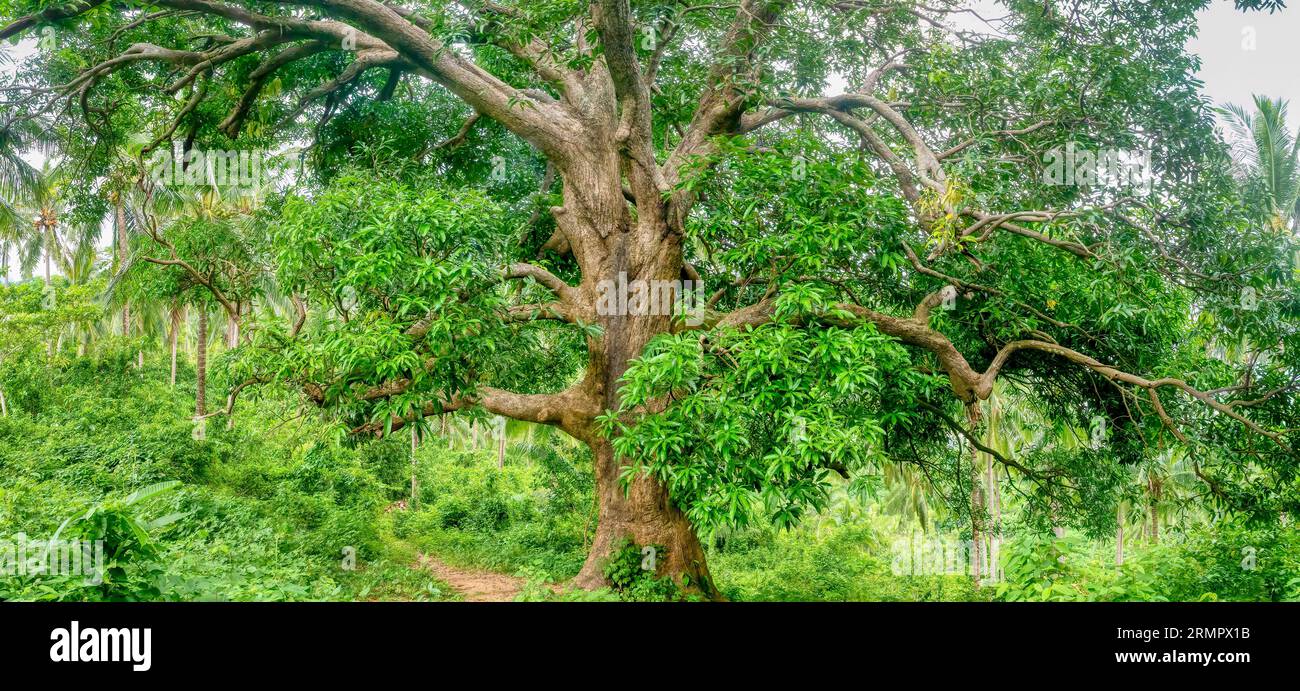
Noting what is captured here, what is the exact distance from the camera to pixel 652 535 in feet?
32.7

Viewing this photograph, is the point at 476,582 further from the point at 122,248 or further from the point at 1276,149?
the point at 1276,149

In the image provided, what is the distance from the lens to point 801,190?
331 inches

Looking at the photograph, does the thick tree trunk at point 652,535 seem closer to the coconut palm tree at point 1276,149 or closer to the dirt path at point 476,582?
the dirt path at point 476,582

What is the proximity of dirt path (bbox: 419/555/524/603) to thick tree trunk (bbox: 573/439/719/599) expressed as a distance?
1.61m

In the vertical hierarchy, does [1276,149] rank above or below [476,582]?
above

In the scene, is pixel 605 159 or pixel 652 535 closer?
pixel 652 535

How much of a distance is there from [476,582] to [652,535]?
14.6 feet

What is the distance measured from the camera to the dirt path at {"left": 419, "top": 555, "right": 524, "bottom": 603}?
37.4 ft

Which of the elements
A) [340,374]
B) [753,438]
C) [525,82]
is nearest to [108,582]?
[340,374]

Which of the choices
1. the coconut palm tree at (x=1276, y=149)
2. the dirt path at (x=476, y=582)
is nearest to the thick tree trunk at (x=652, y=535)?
the dirt path at (x=476, y=582)

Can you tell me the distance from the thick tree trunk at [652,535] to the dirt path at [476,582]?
1.61 meters

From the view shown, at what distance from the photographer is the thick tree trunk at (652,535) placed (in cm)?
991

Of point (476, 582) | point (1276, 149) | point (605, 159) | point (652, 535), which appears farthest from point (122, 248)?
point (1276, 149)
